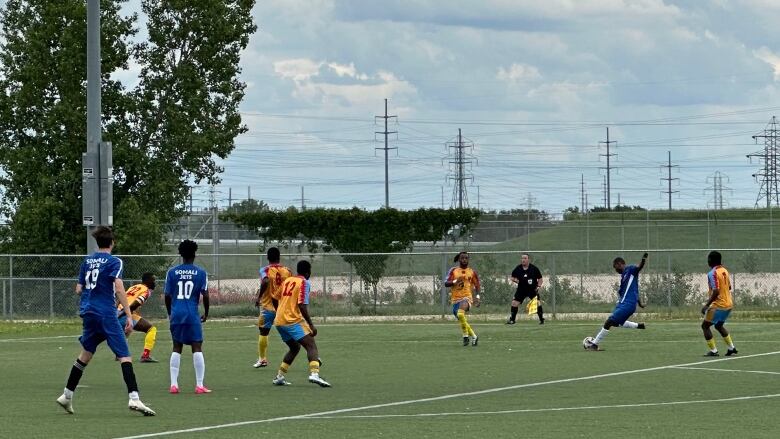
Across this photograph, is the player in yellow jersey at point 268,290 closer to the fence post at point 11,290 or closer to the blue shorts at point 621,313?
the blue shorts at point 621,313

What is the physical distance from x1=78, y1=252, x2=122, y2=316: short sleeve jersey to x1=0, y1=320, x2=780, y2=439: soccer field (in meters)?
1.25

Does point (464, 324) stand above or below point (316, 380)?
above

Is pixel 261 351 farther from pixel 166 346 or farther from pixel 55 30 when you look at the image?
pixel 55 30

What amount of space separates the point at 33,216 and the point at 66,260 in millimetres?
2922

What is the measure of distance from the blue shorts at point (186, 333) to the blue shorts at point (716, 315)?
32.9ft

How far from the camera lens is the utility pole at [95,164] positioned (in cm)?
2842

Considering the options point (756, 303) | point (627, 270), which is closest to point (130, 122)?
point (756, 303)

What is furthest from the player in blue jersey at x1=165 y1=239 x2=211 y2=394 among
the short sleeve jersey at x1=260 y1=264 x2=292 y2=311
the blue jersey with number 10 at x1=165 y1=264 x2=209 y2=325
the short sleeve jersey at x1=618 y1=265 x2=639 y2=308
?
the short sleeve jersey at x1=618 y1=265 x2=639 y2=308

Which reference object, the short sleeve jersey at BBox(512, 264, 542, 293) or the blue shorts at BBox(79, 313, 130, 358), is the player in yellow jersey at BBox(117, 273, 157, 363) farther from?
the short sleeve jersey at BBox(512, 264, 542, 293)

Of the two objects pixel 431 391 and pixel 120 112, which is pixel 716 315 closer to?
pixel 431 391

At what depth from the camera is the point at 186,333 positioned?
17641 mm

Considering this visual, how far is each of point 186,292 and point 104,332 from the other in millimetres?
2601

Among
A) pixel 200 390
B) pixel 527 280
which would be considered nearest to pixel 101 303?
pixel 200 390

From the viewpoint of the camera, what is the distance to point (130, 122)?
44.8m
